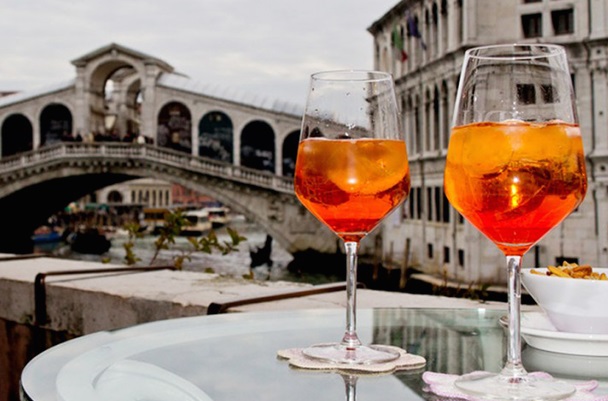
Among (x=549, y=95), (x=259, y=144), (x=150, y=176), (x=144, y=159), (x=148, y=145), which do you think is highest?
(x=259, y=144)

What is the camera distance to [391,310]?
1.26 meters

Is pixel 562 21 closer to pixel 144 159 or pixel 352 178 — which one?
pixel 144 159

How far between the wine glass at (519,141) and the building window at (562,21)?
49.2 feet

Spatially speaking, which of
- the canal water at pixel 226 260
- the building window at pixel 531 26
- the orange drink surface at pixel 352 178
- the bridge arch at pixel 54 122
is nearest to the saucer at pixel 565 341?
the orange drink surface at pixel 352 178

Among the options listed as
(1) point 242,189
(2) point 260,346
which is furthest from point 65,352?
(1) point 242,189

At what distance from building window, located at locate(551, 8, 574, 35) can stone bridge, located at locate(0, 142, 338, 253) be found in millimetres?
6896

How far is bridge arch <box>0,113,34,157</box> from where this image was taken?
25750mm

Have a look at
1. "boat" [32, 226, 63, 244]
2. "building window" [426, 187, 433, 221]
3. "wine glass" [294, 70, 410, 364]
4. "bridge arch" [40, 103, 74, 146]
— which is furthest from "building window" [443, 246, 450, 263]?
"boat" [32, 226, 63, 244]

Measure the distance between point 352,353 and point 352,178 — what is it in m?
0.21

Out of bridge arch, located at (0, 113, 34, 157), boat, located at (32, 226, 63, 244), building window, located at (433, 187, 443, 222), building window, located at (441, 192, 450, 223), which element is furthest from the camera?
boat, located at (32, 226, 63, 244)

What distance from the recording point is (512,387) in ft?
2.32

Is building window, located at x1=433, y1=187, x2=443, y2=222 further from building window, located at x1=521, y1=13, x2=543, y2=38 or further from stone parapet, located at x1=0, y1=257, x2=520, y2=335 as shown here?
stone parapet, located at x1=0, y1=257, x2=520, y2=335

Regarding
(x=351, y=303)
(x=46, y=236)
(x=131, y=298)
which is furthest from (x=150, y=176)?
(x=351, y=303)

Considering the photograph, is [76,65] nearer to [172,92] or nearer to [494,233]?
[172,92]
